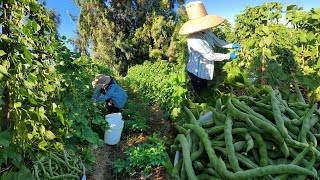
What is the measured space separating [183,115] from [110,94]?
16.9 feet

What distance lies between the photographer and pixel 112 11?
79.8ft

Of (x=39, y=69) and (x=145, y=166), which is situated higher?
(x=39, y=69)

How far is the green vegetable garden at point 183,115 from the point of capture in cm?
93

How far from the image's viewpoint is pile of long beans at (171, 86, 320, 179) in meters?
0.86

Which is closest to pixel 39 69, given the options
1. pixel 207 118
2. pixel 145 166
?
pixel 207 118

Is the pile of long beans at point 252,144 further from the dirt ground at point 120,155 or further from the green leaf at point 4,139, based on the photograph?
the dirt ground at point 120,155

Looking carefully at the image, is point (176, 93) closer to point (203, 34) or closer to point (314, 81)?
point (203, 34)

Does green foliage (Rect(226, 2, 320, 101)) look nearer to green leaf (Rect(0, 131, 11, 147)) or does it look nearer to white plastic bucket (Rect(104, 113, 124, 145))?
green leaf (Rect(0, 131, 11, 147))

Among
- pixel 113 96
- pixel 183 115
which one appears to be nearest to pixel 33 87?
pixel 183 115

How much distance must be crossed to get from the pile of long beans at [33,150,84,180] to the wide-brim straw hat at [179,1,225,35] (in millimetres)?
2933

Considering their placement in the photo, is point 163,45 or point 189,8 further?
point 163,45

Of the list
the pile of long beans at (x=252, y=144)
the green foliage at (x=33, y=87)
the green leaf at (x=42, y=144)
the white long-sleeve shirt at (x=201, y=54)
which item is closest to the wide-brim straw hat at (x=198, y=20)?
the white long-sleeve shirt at (x=201, y=54)

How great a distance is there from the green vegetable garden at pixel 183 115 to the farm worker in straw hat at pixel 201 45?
18.4 inches

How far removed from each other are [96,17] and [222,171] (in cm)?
2483
